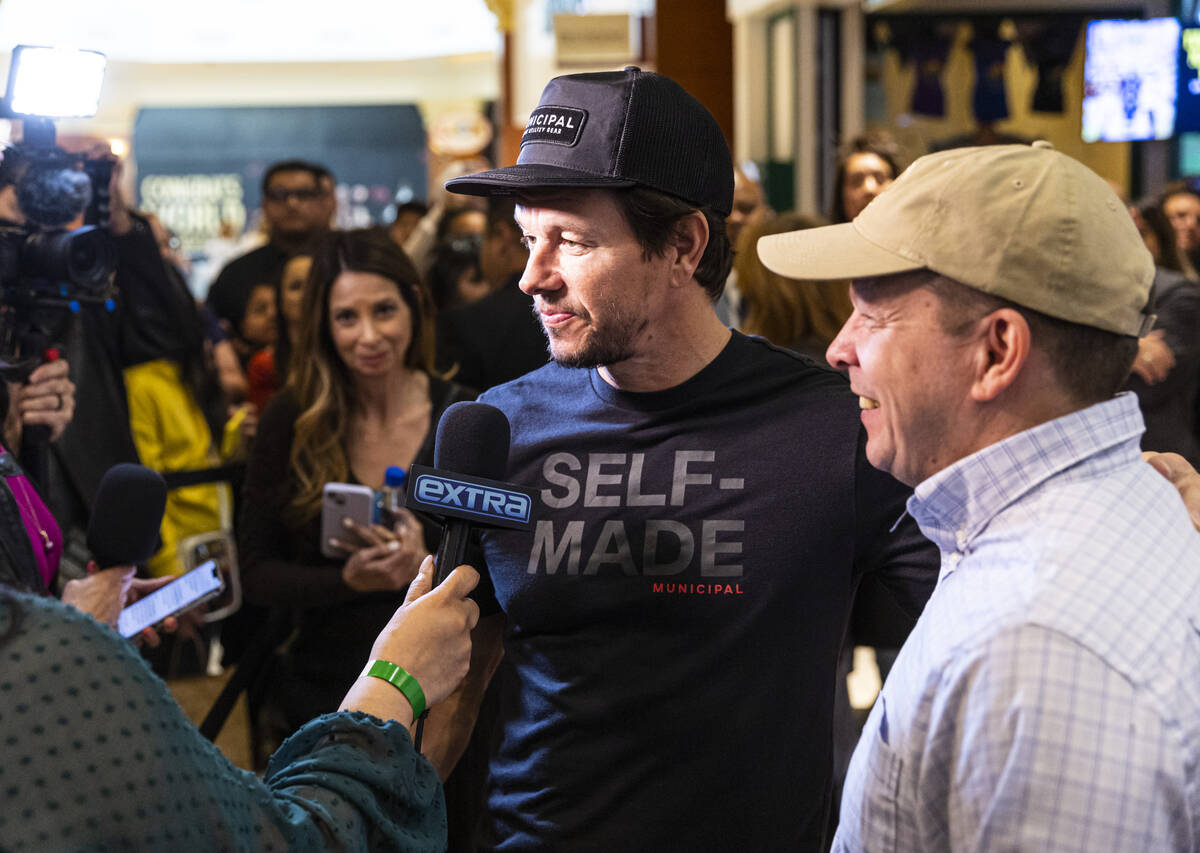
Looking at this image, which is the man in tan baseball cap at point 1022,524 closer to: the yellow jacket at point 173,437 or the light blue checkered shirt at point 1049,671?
the light blue checkered shirt at point 1049,671

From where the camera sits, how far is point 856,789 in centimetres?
113

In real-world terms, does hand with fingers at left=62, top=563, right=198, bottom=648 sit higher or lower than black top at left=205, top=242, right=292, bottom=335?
lower

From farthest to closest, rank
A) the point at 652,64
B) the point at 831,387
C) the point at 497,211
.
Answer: the point at 652,64 → the point at 497,211 → the point at 831,387

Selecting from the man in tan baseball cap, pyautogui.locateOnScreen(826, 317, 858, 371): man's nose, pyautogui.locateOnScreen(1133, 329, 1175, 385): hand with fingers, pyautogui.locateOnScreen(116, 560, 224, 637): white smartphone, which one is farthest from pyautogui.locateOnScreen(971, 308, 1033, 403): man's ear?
pyautogui.locateOnScreen(1133, 329, 1175, 385): hand with fingers

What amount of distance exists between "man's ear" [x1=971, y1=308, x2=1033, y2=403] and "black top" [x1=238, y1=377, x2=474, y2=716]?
1.66 m

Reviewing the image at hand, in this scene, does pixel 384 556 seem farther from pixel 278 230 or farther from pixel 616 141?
pixel 278 230

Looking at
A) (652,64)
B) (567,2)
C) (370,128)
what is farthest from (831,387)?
(370,128)

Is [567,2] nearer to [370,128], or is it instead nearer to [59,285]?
[370,128]

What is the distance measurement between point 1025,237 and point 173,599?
60.3 inches

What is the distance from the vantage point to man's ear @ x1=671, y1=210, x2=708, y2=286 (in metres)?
1.80

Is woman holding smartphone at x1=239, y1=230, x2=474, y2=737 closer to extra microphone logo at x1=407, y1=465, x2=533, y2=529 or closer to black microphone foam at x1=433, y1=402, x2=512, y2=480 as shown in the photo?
black microphone foam at x1=433, y1=402, x2=512, y2=480

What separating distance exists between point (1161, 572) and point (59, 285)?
2.01m

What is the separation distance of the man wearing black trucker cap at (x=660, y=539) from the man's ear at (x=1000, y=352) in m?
0.50

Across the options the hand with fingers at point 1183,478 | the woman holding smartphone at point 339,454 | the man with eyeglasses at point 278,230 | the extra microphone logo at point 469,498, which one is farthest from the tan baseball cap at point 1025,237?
the man with eyeglasses at point 278,230
